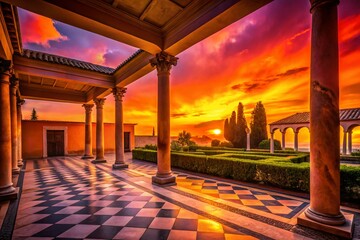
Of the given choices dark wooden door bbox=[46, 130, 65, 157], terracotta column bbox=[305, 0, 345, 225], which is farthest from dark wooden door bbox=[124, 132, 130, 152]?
terracotta column bbox=[305, 0, 345, 225]

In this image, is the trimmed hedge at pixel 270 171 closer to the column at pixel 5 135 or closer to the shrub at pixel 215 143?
the column at pixel 5 135

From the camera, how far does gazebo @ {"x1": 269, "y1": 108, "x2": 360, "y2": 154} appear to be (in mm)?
16328

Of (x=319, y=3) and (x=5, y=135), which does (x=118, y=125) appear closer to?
(x=5, y=135)

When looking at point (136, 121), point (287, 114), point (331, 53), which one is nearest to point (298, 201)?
point (331, 53)

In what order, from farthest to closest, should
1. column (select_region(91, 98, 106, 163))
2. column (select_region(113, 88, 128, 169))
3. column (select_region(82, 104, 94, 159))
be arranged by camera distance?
column (select_region(82, 104, 94, 159)) < column (select_region(91, 98, 106, 163)) < column (select_region(113, 88, 128, 169))

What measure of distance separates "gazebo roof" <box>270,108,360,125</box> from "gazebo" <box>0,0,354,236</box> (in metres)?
18.5

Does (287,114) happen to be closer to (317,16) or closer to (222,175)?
(222,175)

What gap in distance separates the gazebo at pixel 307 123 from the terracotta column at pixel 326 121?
44.6 ft

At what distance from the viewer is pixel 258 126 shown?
25562 mm

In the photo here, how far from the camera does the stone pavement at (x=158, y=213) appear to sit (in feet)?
10.2

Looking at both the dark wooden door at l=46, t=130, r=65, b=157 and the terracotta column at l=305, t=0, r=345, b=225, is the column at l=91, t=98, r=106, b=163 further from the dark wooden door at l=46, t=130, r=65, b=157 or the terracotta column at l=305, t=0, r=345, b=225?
the terracotta column at l=305, t=0, r=345, b=225

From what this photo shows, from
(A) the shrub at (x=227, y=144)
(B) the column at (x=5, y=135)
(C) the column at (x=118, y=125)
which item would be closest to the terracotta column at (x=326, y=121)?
(B) the column at (x=5, y=135)

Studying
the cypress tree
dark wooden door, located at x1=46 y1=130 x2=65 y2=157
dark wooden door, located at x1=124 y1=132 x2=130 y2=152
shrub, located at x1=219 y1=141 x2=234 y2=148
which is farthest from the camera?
shrub, located at x1=219 y1=141 x2=234 y2=148

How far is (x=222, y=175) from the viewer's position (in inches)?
294
